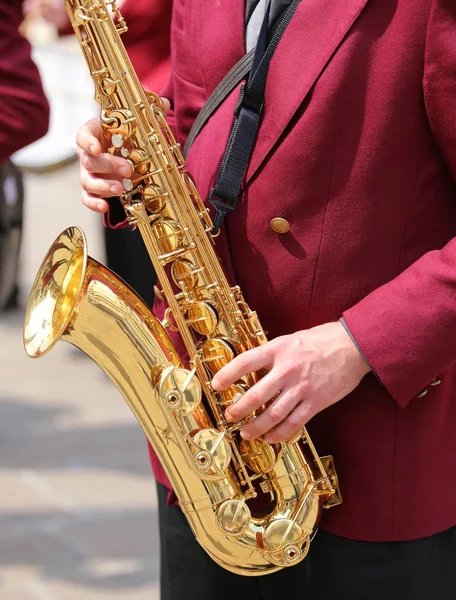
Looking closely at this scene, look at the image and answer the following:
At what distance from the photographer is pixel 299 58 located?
4.56 ft

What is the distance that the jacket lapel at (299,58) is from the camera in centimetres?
134

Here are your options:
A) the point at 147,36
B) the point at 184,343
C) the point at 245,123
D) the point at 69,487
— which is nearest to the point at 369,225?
the point at 245,123

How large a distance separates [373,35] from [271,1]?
0.62ft

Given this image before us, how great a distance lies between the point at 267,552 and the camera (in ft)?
4.87

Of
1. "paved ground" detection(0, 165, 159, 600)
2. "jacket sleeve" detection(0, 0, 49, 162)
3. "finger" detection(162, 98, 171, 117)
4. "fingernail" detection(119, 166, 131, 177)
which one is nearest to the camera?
"fingernail" detection(119, 166, 131, 177)

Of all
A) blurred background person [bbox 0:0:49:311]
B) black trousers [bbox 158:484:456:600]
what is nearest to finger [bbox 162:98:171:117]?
blurred background person [bbox 0:0:49:311]

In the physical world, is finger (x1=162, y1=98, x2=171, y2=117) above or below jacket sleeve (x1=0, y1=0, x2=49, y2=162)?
above

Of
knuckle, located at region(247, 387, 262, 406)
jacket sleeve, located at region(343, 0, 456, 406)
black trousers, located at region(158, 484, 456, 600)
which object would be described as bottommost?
black trousers, located at region(158, 484, 456, 600)

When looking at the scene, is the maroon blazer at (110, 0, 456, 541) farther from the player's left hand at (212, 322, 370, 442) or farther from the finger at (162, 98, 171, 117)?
the finger at (162, 98, 171, 117)

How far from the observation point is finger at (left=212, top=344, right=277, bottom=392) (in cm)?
138

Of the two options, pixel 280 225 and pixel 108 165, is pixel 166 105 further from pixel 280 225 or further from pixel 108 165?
pixel 280 225

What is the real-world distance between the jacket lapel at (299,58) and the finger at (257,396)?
308 mm

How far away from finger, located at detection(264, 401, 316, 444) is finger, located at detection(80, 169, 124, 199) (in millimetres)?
449

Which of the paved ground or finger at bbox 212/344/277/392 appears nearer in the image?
finger at bbox 212/344/277/392
